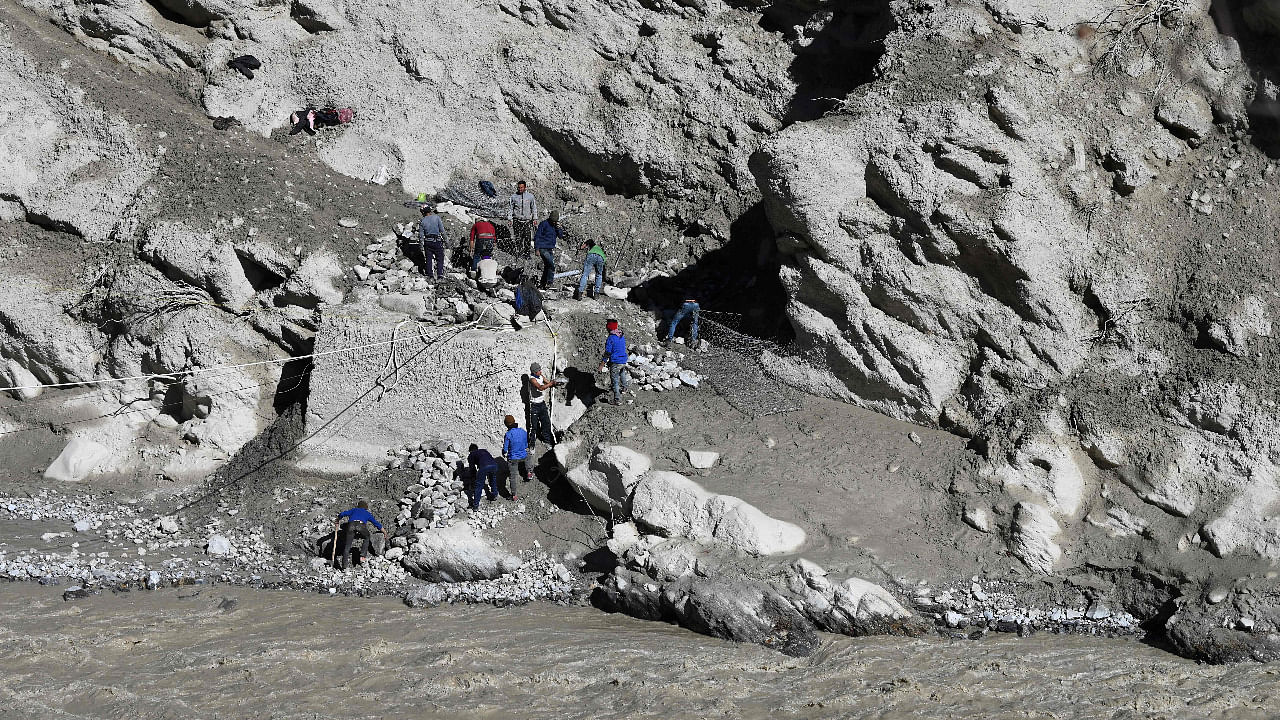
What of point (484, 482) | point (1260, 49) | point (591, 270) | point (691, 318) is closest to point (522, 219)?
point (591, 270)

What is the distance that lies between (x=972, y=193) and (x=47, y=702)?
10.2 meters

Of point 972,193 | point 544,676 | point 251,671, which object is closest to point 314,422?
point 251,671

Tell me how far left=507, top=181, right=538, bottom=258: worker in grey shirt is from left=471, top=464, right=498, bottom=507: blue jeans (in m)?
4.08

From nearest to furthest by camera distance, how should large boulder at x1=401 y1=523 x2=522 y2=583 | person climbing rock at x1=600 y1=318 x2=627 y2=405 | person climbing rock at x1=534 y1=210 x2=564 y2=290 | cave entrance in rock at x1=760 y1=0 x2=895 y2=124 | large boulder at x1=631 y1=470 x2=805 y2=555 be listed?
large boulder at x1=631 y1=470 x2=805 y2=555 → large boulder at x1=401 y1=523 x2=522 y2=583 → person climbing rock at x1=600 y1=318 x2=627 y2=405 → person climbing rock at x1=534 y1=210 x2=564 y2=290 → cave entrance in rock at x1=760 y1=0 x2=895 y2=124

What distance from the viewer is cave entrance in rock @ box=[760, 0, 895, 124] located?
45.8ft

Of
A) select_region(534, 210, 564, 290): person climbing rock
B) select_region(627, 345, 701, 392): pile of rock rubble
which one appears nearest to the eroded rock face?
select_region(627, 345, 701, 392): pile of rock rubble

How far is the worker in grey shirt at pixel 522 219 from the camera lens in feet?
46.8

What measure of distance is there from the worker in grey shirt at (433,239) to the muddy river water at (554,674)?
4.95 m

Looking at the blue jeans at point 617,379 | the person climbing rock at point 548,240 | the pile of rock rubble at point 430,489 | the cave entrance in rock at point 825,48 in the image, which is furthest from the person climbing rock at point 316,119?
the cave entrance in rock at point 825,48

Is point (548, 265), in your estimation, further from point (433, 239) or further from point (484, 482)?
point (484, 482)

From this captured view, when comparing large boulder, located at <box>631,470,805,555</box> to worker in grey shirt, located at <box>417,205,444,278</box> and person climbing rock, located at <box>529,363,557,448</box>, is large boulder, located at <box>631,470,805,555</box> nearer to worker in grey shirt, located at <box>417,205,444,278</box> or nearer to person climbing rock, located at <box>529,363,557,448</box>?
person climbing rock, located at <box>529,363,557,448</box>

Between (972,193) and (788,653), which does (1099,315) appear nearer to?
(972,193)

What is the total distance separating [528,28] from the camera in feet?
50.6

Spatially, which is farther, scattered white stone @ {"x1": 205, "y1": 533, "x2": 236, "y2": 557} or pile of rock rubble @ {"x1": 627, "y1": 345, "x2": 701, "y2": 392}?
pile of rock rubble @ {"x1": 627, "y1": 345, "x2": 701, "y2": 392}
